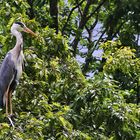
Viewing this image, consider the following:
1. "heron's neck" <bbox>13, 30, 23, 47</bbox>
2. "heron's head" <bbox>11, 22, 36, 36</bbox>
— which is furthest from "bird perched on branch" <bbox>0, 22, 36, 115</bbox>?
"heron's head" <bbox>11, 22, 36, 36</bbox>

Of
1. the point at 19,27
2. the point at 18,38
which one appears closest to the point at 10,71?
the point at 18,38

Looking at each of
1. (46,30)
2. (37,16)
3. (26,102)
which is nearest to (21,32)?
(46,30)

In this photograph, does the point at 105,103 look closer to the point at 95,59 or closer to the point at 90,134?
the point at 90,134

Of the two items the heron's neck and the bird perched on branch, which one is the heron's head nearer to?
the heron's neck

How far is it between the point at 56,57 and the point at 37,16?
Answer: 4284 mm

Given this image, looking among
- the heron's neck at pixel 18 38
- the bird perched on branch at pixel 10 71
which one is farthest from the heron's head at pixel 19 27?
the bird perched on branch at pixel 10 71

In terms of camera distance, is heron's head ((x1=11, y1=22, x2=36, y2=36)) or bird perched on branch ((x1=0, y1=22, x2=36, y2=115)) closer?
bird perched on branch ((x1=0, y1=22, x2=36, y2=115))

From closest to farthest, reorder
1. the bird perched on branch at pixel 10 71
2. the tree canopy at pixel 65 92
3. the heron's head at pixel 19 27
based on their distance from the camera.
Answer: the tree canopy at pixel 65 92 → the bird perched on branch at pixel 10 71 → the heron's head at pixel 19 27

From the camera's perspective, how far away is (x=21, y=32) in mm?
7859

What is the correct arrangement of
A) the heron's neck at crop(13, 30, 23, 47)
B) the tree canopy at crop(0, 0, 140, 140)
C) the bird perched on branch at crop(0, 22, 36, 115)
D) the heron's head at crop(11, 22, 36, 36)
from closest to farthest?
1. the tree canopy at crop(0, 0, 140, 140)
2. the bird perched on branch at crop(0, 22, 36, 115)
3. the heron's neck at crop(13, 30, 23, 47)
4. the heron's head at crop(11, 22, 36, 36)

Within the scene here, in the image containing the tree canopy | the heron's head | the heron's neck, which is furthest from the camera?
the heron's head

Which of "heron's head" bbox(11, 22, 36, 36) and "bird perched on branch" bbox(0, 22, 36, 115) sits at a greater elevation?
"heron's head" bbox(11, 22, 36, 36)

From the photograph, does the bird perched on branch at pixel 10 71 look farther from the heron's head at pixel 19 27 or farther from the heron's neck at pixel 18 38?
the heron's head at pixel 19 27

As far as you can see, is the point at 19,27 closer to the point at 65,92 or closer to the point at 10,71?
the point at 10,71
